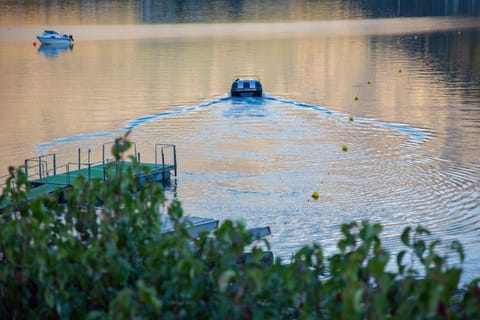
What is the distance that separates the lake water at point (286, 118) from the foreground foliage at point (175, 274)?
1455cm

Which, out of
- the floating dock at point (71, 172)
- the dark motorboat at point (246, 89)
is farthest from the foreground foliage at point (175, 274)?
the dark motorboat at point (246, 89)

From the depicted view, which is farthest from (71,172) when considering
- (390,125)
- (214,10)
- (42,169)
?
(214,10)

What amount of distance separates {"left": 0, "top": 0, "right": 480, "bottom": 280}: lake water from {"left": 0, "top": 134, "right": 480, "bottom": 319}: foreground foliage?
14553 mm

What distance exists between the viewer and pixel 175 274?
27.7 feet

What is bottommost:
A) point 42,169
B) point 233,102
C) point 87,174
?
point 42,169

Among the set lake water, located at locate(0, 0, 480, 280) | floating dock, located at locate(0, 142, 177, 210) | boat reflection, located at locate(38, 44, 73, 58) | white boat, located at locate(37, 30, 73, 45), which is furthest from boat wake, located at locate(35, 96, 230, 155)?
white boat, located at locate(37, 30, 73, 45)

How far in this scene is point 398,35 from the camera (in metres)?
102

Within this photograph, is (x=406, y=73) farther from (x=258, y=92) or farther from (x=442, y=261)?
(x=442, y=261)

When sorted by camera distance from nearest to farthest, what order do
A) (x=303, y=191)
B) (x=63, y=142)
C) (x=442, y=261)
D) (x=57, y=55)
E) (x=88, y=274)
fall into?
(x=442, y=261) < (x=88, y=274) < (x=303, y=191) < (x=63, y=142) < (x=57, y=55)

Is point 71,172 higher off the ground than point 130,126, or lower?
lower

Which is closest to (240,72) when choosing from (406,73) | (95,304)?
(406,73)

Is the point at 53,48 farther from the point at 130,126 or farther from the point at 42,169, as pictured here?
the point at 42,169

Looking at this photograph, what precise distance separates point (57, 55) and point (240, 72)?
2672 centimetres

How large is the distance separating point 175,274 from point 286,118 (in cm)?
3971
